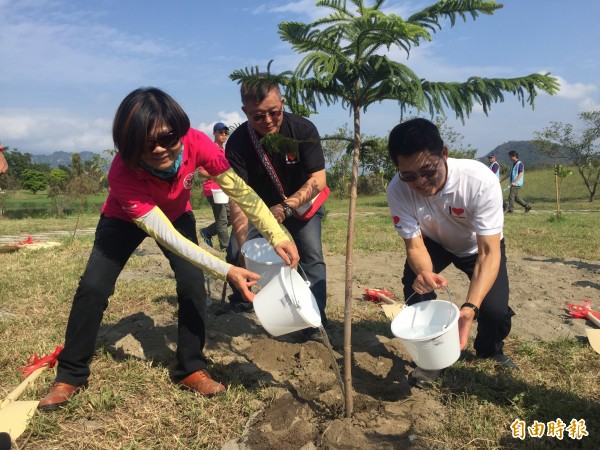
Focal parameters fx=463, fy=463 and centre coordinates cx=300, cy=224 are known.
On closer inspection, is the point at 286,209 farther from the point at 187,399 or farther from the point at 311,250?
the point at 187,399

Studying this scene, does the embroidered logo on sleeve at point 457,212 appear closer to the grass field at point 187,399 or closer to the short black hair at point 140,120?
the grass field at point 187,399

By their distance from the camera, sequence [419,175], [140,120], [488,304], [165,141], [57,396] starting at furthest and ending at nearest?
[488,304] → [57,396] → [419,175] → [165,141] → [140,120]

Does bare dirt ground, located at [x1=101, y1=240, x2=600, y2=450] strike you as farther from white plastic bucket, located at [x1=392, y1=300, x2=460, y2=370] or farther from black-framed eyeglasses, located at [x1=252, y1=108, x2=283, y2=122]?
black-framed eyeglasses, located at [x1=252, y1=108, x2=283, y2=122]

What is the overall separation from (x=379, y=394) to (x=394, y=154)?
1.33 m

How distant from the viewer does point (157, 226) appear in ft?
7.64

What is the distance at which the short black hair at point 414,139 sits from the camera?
2.18m

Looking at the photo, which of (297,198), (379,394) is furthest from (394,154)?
(379,394)

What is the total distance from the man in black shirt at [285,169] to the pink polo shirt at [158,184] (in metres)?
0.43

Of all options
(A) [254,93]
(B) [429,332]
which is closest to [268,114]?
(A) [254,93]

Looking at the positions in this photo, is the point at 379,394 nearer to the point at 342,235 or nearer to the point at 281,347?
the point at 281,347

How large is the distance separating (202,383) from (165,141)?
4.36ft

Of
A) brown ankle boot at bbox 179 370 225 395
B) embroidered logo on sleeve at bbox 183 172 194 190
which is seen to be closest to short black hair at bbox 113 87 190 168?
embroidered logo on sleeve at bbox 183 172 194 190

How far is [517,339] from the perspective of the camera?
329 cm

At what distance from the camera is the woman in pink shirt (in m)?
2.14
